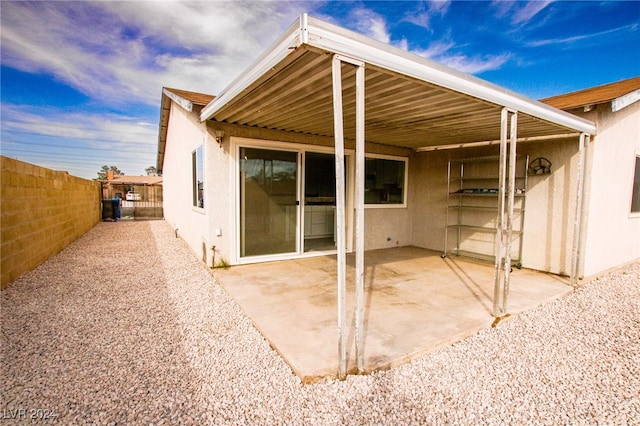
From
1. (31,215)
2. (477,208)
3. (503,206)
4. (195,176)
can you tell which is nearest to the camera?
(503,206)

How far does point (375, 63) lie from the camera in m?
2.07

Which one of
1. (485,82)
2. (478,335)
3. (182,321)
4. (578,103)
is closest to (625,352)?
(478,335)

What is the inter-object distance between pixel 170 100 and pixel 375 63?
27.1ft

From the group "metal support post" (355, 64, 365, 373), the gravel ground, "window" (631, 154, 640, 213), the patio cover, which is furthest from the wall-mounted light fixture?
"window" (631, 154, 640, 213)

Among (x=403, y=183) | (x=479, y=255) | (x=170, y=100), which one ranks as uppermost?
(x=170, y=100)

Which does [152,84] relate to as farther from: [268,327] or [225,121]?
[268,327]

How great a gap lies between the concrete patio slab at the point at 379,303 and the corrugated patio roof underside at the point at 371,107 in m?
2.20

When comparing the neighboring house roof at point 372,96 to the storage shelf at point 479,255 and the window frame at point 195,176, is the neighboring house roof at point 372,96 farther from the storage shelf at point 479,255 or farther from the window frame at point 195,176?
the storage shelf at point 479,255

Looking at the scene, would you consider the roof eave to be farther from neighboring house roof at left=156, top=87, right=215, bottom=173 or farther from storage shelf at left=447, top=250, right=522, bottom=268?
storage shelf at left=447, top=250, right=522, bottom=268

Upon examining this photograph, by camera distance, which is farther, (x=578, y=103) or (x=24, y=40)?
(x=24, y=40)

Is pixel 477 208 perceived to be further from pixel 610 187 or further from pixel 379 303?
pixel 379 303

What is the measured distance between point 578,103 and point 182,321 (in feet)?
20.1

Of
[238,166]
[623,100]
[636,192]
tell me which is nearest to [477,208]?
[623,100]

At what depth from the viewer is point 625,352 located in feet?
8.51
